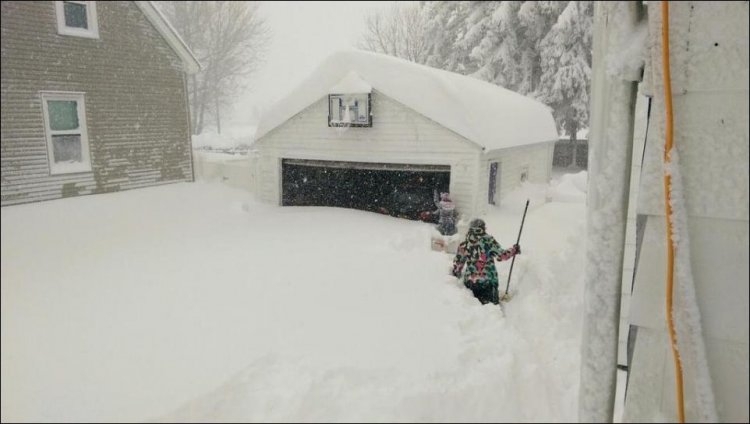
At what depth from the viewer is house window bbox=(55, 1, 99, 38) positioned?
4202 mm

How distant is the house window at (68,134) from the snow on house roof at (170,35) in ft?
7.20

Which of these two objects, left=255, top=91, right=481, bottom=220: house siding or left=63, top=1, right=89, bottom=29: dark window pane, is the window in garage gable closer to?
left=255, top=91, right=481, bottom=220: house siding

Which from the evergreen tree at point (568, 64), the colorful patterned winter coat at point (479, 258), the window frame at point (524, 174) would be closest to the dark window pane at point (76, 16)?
the colorful patterned winter coat at point (479, 258)

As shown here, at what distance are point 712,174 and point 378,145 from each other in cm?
955

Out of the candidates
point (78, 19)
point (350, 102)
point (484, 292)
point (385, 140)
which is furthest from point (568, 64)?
point (78, 19)

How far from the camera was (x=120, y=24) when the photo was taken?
5531 millimetres

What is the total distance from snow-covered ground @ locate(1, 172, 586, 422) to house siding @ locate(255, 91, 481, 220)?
4279 mm

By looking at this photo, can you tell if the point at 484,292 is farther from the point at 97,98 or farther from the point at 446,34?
the point at 446,34

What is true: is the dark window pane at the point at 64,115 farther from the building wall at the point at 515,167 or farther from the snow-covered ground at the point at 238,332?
the building wall at the point at 515,167

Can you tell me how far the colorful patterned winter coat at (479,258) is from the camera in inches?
262

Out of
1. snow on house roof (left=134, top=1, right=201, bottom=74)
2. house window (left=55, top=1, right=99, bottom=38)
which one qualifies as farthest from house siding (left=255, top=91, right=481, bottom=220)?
house window (left=55, top=1, right=99, bottom=38)

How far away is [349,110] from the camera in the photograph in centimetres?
1184

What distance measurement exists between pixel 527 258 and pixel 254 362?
20.6ft

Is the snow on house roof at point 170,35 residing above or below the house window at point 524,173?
above
